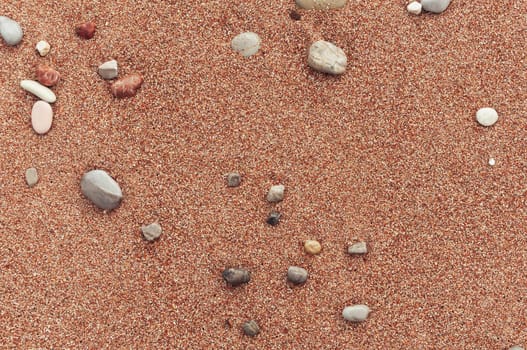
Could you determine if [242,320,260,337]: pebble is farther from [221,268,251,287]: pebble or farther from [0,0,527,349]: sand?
[221,268,251,287]: pebble

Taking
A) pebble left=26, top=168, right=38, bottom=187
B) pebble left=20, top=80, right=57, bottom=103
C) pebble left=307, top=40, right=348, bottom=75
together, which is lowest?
pebble left=26, top=168, right=38, bottom=187

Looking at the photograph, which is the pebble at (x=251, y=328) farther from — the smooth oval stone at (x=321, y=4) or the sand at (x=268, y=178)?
the smooth oval stone at (x=321, y=4)

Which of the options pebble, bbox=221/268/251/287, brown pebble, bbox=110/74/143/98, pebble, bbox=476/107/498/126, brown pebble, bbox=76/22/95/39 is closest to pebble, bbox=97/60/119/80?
brown pebble, bbox=110/74/143/98

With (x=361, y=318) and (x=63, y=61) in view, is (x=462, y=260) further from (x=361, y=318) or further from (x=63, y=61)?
(x=63, y=61)

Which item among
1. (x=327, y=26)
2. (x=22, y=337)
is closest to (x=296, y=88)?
(x=327, y=26)

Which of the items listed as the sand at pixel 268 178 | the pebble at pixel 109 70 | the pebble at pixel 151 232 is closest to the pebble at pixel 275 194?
the sand at pixel 268 178

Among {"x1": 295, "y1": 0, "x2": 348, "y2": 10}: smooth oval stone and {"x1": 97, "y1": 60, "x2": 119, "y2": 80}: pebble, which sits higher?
{"x1": 295, "y1": 0, "x2": 348, "y2": 10}: smooth oval stone
